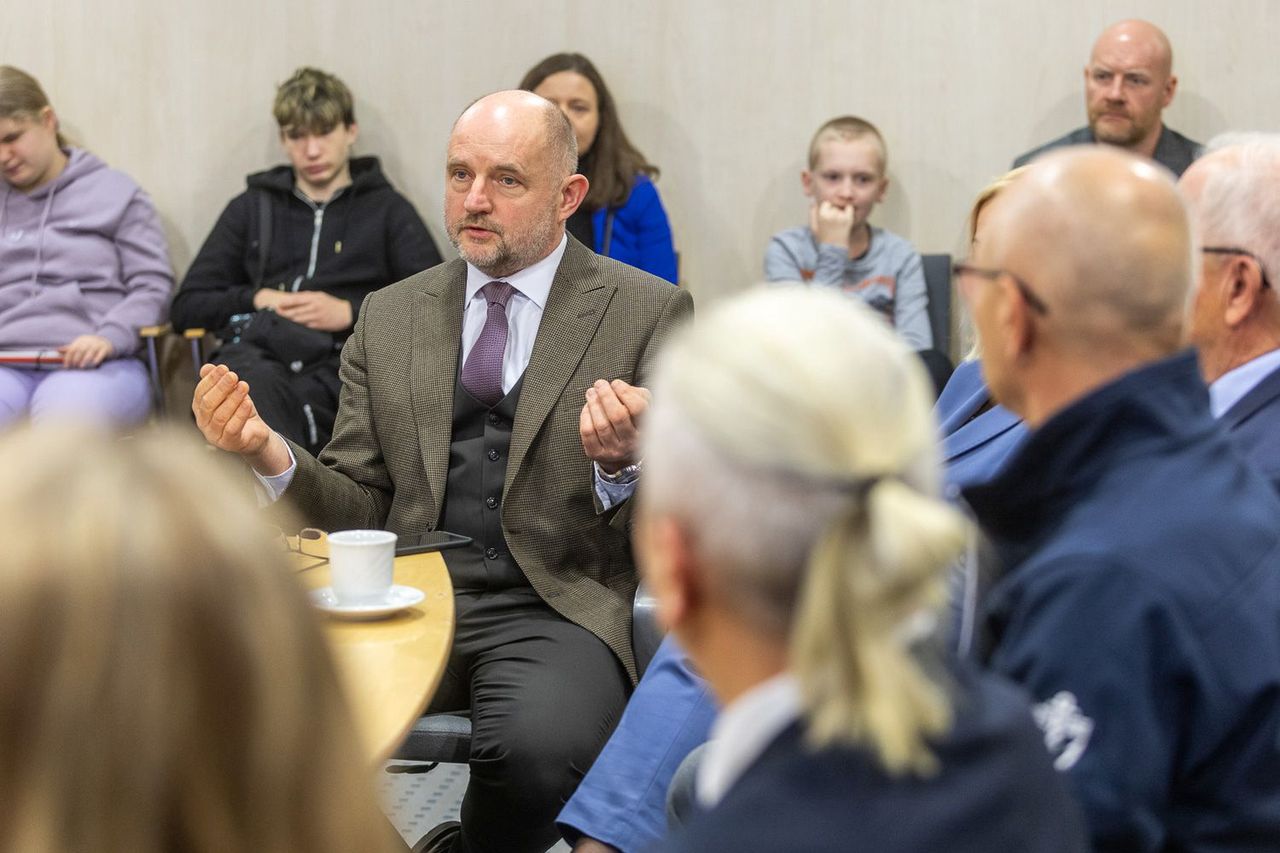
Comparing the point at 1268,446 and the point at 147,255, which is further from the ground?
the point at 1268,446

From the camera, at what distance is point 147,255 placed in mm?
4535

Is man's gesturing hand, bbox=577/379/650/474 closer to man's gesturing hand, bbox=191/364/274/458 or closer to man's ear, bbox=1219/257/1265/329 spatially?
man's gesturing hand, bbox=191/364/274/458

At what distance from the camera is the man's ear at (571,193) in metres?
2.73

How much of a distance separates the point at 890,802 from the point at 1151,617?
0.41 m

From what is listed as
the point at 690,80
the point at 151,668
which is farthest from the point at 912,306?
the point at 151,668

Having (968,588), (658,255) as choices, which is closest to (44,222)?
(658,255)

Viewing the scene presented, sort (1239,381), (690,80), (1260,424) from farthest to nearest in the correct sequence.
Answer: (690,80) → (1239,381) → (1260,424)

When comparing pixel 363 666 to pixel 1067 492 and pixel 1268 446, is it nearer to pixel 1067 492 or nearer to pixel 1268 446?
pixel 1067 492

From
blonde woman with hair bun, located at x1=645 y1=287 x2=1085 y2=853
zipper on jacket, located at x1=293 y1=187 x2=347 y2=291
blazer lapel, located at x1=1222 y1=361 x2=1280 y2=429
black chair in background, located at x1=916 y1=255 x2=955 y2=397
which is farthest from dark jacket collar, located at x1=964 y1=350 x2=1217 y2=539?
zipper on jacket, located at x1=293 y1=187 x2=347 y2=291

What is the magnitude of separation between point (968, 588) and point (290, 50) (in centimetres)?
410

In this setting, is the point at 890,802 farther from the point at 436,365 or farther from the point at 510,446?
the point at 436,365

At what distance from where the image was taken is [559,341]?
Result: 2.53m

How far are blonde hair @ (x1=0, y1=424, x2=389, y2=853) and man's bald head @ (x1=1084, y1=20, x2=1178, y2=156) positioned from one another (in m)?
4.04

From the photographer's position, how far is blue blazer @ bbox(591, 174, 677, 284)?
4.35 metres
